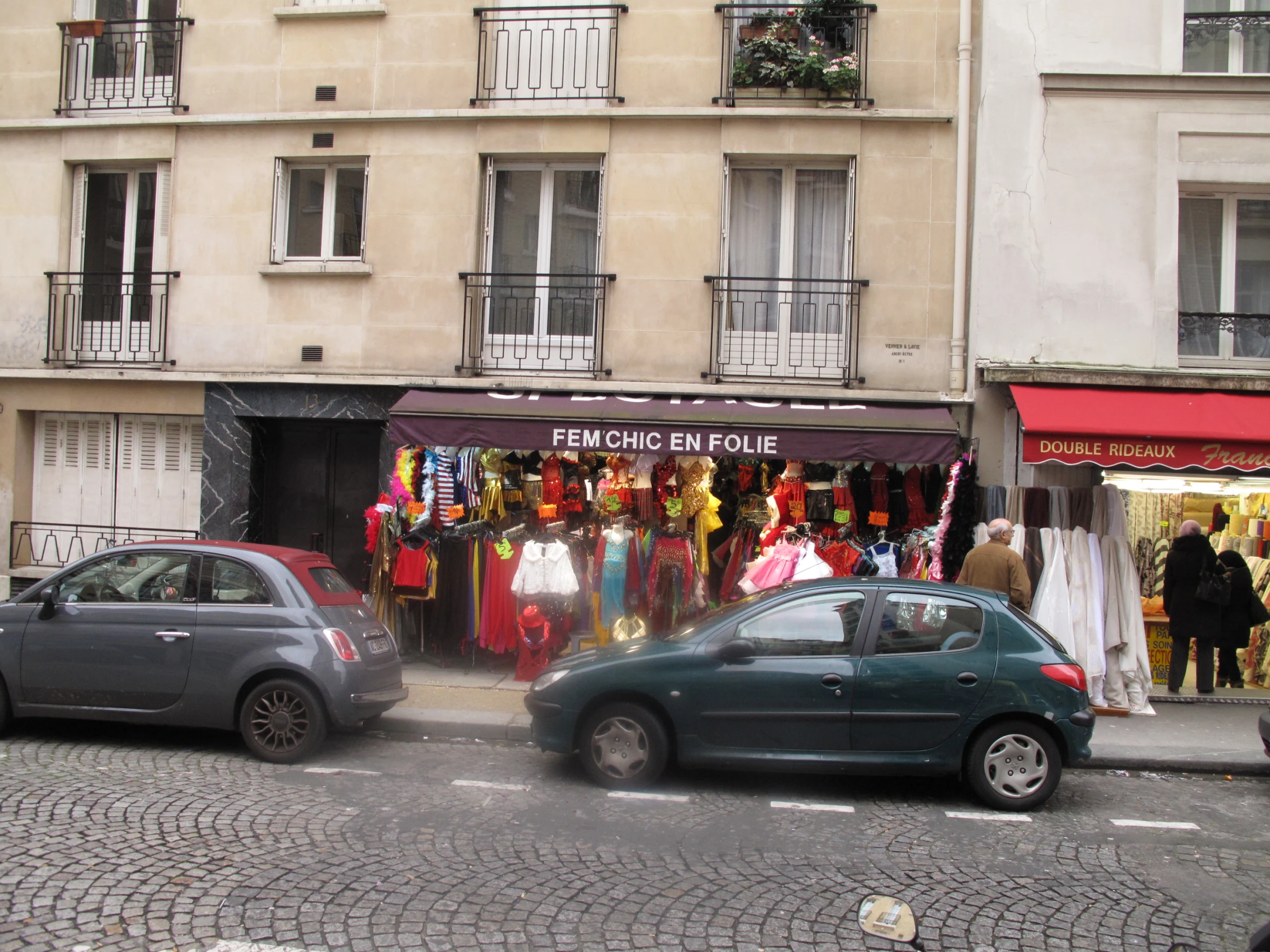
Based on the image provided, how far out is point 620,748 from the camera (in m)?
6.77

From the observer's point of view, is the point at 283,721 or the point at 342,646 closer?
the point at 283,721

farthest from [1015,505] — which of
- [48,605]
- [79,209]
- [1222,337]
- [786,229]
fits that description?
[79,209]

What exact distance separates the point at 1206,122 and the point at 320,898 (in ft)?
36.0

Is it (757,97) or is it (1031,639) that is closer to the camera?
(1031,639)

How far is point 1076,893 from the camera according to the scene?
5113mm

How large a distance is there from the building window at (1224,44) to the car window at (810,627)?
7.86 meters

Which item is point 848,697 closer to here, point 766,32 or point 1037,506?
point 1037,506

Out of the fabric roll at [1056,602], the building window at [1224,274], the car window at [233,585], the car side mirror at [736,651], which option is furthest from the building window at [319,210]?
the building window at [1224,274]

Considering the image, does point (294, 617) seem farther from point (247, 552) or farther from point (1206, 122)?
point (1206, 122)

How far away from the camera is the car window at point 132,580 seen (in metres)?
7.43

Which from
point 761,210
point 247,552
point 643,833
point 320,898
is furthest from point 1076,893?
point 761,210

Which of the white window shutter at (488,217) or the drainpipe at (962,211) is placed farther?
the white window shutter at (488,217)

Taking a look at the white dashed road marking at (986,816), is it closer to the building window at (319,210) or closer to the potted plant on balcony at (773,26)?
the potted plant on balcony at (773,26)

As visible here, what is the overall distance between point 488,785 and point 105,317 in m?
8.61
